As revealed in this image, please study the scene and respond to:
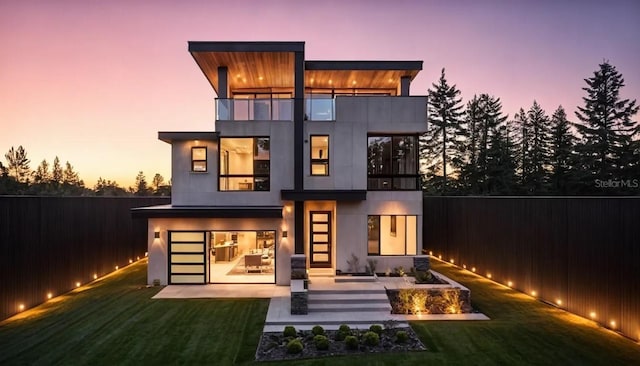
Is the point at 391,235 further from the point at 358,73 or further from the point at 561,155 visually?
the point at 561,155

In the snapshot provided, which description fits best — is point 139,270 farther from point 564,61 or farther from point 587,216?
point 564,61

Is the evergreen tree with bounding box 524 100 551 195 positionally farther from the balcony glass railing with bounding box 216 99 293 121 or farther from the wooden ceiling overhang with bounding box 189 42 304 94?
the balcony glass railing with bounding box 216 99 293 121

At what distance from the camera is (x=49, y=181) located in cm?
4831

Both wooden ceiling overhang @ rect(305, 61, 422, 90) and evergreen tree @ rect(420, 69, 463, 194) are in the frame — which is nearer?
wooden ceiling overhang @ rect(305, 61, 422, 90)

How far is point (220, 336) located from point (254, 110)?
27.6 ft

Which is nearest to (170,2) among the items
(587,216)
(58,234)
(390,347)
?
(58,234)

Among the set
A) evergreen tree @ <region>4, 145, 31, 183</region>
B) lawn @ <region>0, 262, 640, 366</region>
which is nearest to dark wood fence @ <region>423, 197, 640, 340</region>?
lawn @ <region>0, 262, 640, 366</region>

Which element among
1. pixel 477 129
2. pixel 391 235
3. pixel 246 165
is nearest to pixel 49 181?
pixel 246 165

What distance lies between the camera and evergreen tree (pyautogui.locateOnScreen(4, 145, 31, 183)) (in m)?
42.5

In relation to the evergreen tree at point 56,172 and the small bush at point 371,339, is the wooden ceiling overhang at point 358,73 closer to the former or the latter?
the small bush at point 371,339

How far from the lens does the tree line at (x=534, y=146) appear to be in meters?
25.9

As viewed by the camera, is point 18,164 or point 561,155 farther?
point 18,164

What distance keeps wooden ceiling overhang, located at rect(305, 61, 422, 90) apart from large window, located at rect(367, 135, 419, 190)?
9.39ft

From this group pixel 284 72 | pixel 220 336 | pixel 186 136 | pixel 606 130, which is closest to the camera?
pixel 220 336
